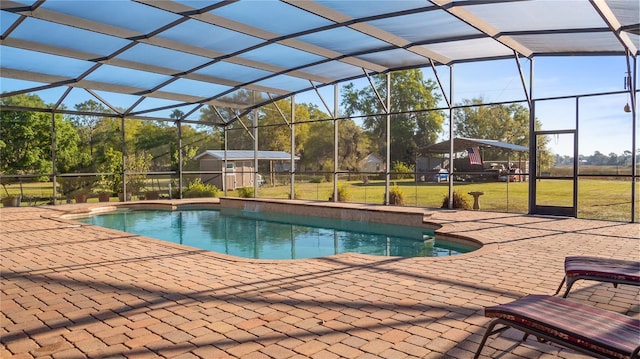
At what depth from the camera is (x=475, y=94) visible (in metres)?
34.3

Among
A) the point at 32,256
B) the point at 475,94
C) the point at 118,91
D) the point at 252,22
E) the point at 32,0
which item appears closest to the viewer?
the point at 32,256

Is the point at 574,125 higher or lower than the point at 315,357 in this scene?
higher

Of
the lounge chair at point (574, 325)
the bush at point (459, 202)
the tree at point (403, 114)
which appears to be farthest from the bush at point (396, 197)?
the tree at point (403, 114)

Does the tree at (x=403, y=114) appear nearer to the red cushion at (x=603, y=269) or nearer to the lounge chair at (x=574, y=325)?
the red cushion at (x=603, y=269)

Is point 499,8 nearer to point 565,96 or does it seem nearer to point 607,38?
point 607,38

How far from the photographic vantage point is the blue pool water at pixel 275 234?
7.98 m

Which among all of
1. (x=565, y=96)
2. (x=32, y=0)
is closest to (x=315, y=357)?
(x=32, y=0)

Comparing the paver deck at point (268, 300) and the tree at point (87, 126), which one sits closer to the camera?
the paver deck at point (268, 300)

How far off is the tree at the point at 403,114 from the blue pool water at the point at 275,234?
20.7 metres

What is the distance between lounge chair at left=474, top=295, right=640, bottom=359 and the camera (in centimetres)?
200

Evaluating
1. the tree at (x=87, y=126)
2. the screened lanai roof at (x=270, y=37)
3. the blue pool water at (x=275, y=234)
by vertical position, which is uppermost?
the screened lanai roof at (x=270, y=37)

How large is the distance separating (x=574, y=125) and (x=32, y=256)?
1067 centimetres

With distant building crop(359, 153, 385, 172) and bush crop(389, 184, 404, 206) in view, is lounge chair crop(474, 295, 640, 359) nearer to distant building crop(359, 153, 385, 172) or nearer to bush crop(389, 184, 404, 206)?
bush crop(389, 184, 404, 206)

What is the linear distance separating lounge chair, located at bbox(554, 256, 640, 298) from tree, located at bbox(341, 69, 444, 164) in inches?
1089
